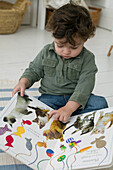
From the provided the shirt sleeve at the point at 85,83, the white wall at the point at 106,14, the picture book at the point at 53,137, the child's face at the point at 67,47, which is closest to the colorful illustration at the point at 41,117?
the picture book at the point at 53,137

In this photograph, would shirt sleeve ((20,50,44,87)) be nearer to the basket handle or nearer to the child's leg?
the child's leg

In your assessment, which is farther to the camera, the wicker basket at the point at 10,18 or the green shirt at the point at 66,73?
Answer: the wicker basket at the point at 10,18

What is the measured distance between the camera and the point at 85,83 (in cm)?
87

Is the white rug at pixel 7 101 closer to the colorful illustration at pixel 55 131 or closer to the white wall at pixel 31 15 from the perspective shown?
the colorful illustration at pixel 55 131

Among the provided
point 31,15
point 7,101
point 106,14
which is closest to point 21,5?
point 31,15

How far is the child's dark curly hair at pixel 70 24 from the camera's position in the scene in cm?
74

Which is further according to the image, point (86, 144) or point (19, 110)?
point (19, 110)

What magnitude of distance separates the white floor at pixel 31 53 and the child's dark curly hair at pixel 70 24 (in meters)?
0.56

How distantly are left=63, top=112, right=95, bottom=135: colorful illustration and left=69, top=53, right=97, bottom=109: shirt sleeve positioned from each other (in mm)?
76

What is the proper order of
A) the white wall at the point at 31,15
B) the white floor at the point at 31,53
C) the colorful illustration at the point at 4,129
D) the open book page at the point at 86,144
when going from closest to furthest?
the open book page at the point at 86,144
the colorful illustration at the point at 4,129
the white floor at the point at 31,53
the white wall at the point at 31,15

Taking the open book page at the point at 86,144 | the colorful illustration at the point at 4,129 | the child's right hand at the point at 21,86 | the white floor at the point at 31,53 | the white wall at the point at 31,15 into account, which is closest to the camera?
the open book page at the point at 86,144

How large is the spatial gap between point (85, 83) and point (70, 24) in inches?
9.2

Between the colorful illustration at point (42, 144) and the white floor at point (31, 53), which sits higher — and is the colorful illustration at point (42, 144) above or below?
above

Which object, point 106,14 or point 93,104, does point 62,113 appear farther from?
point 106,14
